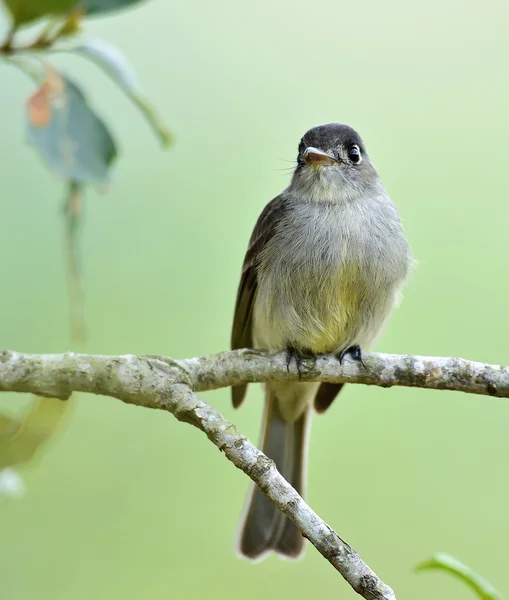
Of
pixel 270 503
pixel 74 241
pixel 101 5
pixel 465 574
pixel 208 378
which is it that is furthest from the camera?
pixel 270 503

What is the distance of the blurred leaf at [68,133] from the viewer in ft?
5.98

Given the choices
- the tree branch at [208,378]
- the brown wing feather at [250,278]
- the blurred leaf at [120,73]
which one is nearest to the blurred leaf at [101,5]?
the blurred leaf at [120,73]

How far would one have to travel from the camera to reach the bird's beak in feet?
10.0

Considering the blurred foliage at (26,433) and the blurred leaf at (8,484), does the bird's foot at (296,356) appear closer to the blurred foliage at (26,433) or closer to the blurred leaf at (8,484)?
the blurred foliage at (26,433)

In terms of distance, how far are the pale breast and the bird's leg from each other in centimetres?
13

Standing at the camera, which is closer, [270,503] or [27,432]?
[27,432]

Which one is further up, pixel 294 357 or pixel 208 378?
pixel 294 357

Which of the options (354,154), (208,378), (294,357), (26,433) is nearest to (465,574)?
(208,378)

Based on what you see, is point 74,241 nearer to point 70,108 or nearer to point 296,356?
point 70,108

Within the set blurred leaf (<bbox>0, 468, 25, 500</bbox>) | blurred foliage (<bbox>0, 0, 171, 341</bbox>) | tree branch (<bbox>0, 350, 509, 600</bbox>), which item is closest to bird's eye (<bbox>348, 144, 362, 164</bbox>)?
tree branch (<bbox>0, 350, 509, 600</bbox>)

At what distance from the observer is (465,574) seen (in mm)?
1615

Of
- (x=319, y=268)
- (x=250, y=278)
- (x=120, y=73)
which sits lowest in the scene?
(x=120, y=73)

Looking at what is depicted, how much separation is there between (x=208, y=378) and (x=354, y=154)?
125 centimetres

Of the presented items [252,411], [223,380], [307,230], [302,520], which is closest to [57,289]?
[252,411]
